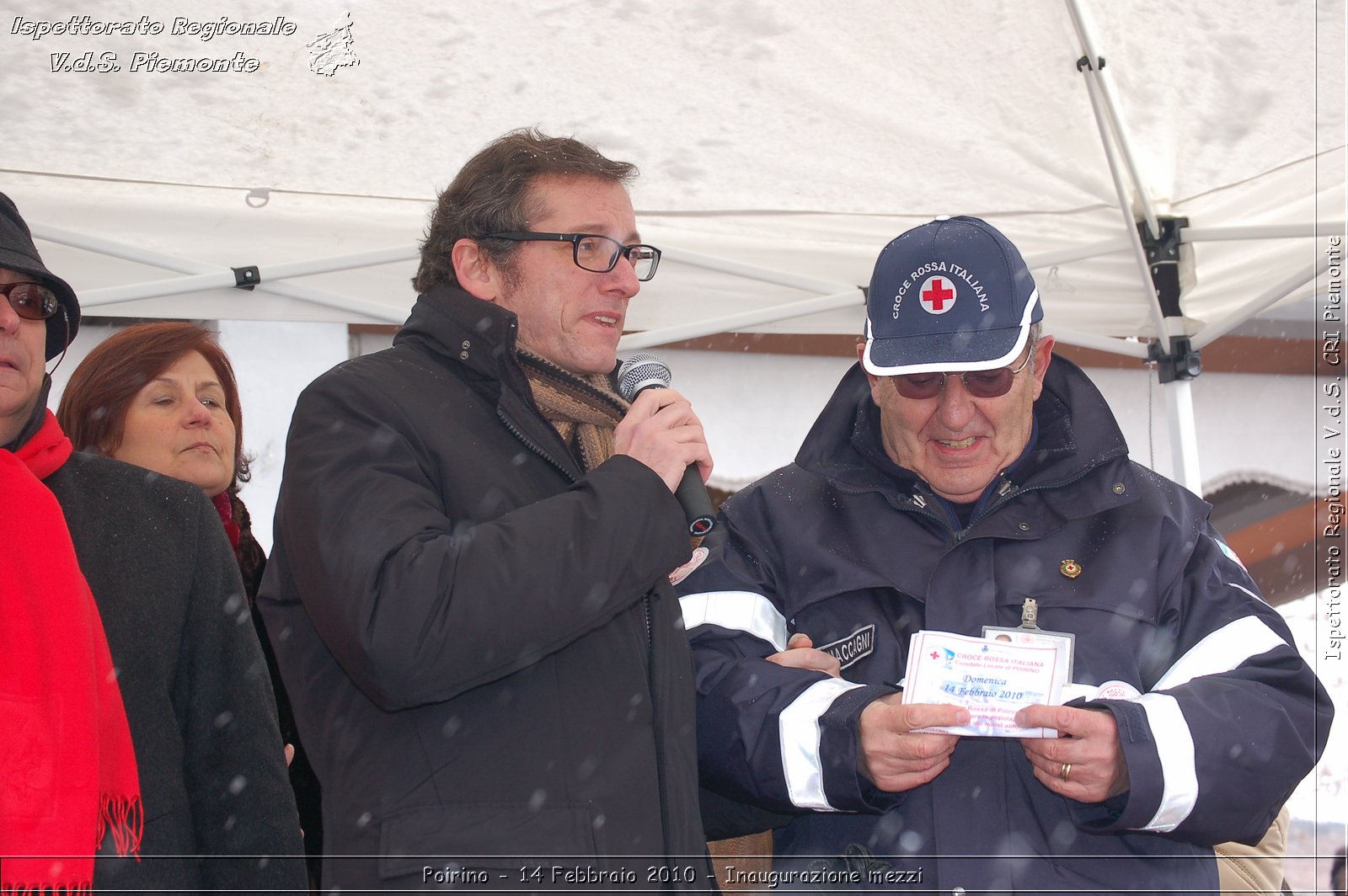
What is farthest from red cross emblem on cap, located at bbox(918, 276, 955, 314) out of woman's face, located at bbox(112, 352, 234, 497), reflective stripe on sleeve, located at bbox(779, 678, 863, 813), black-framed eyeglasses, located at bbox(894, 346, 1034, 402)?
woman's face, located at bbox(112, 352, 234, 497)

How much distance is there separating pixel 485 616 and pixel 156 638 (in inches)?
35.9

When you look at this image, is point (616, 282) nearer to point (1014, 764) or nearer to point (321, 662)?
point (321, 662)

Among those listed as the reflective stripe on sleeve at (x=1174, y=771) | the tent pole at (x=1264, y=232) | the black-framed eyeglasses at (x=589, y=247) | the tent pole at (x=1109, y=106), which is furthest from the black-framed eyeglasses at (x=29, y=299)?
the tent pole at (x=1264, y=232)

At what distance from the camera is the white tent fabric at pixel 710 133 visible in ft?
12.4

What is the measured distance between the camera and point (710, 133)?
4.35 metres

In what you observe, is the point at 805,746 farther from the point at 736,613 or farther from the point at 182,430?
the point at 182,430

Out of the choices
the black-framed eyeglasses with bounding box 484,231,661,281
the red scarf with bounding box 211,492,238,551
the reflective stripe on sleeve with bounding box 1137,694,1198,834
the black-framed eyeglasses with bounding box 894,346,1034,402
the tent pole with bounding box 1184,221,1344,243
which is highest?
the tent pole with bounding box 1184,221,1344,243

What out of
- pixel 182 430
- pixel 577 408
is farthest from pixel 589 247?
pixel 182 430

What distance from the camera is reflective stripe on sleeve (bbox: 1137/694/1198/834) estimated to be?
2.08 m

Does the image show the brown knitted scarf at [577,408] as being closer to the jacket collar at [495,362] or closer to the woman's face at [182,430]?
the jacket collar at [495,362]

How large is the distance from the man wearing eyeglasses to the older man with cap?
30 centimetres

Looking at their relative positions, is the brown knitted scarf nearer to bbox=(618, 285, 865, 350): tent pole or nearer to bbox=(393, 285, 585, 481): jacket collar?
bbox=(393, 285, 585, 481): jacket collar

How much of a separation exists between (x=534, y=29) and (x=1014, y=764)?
2634mm

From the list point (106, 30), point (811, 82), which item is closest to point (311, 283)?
point (106, 30)
